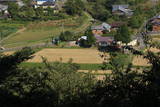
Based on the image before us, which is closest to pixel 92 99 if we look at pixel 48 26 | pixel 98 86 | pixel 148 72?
pixel 98 86

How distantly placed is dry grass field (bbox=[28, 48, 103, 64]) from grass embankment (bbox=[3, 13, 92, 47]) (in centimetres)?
188

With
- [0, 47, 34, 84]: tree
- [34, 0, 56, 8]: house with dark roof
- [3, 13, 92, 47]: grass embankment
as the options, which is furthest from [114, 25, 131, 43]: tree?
[0, 47, 34, 84]: tree

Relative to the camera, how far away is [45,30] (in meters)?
15.4

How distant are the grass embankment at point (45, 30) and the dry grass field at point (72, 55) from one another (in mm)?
1883

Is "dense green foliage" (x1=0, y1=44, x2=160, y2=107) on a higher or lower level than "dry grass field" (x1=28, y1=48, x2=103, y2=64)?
higher

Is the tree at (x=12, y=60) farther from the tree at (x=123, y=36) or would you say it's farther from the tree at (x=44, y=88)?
the tree at (x=123, y=36)

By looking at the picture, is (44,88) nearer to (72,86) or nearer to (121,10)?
(72,86)

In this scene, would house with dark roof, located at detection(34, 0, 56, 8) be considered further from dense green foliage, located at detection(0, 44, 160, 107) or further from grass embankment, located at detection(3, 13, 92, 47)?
dense green foliage, located at detection(0, 44, 160, 107)

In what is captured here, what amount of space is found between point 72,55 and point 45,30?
17.2ft

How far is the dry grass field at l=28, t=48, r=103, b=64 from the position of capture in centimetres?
981

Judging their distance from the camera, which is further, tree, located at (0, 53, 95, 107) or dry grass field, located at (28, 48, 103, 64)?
dry grass field, located at (28, 48, 103, 64)

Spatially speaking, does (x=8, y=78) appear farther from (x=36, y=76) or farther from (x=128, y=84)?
(x=128, y=84)

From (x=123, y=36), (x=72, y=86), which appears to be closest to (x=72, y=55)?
(x=123, y=36)

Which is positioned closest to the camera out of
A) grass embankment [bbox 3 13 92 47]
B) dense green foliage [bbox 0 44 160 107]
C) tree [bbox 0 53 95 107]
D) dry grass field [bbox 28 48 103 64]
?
dense green foliage [bbox 0 44 160 107]
